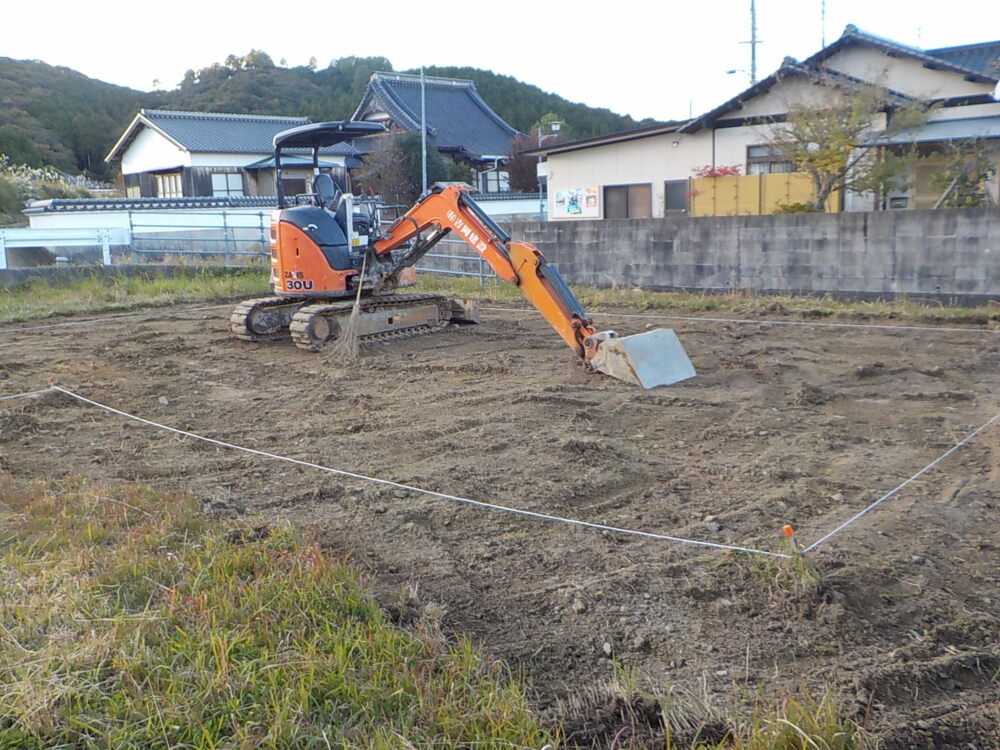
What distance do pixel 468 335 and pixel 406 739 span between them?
26.7 ft

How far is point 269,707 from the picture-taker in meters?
2.81

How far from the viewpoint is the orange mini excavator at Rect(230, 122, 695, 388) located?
9156 millimetres

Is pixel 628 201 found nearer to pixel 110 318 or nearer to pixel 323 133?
pixel 323 133

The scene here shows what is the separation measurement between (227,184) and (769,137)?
817 inches

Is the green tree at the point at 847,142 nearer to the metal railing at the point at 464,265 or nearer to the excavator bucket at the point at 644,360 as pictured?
the metal railing at the point at 464,265

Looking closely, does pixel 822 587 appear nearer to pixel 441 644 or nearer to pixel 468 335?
pixel 441 644

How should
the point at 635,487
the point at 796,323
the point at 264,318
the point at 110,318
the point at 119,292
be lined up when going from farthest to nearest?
the point at 119,292
the point at 110,318
the point at 796,323
the point at 264,318
the point at 635,487

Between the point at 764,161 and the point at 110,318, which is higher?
the point at 764,161

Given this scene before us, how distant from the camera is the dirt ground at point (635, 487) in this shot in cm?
320

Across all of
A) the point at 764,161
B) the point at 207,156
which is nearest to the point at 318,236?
the point at 764,161

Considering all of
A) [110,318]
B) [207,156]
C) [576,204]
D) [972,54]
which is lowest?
[110,318]

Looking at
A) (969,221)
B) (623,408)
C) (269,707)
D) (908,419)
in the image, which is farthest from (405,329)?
(269,707)

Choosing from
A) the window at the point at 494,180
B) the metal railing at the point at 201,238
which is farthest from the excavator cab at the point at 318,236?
the window at the point at 494,180

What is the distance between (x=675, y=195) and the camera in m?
19.2
